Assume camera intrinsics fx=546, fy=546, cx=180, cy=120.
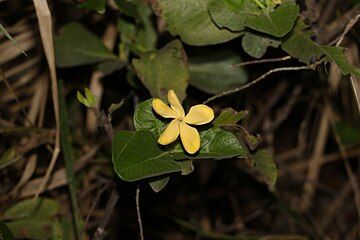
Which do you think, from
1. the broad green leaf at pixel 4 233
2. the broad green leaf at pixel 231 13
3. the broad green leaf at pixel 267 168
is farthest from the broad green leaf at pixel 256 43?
the broad green leaf at pixel 4 233

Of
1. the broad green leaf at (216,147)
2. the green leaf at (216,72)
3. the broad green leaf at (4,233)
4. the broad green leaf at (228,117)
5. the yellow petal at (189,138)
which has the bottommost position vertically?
the broad green leaf at (4,233)

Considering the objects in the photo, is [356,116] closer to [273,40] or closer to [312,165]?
[312,165]

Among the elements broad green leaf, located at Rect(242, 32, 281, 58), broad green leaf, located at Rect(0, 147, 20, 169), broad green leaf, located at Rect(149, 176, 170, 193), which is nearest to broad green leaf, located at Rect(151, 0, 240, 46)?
broad green leaf, located at Rect(242, 32, 281, 58)

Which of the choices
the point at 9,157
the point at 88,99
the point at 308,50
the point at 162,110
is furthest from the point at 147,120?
the point at 9,157

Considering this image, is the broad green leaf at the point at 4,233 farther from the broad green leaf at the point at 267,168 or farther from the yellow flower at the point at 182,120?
the broad green leaf at the point at 267,168

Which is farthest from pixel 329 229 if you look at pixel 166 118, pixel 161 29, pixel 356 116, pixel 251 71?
pixel 166 118
